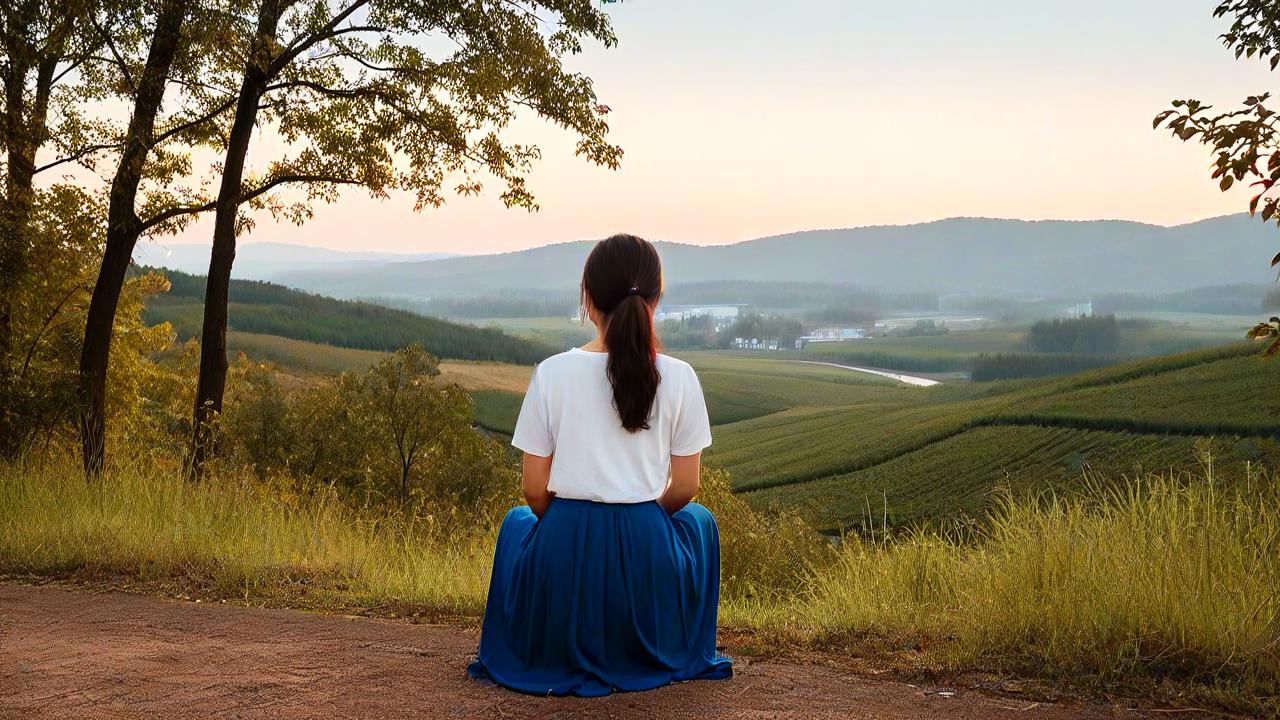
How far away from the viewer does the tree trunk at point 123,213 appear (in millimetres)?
14766

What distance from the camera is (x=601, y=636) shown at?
480cm

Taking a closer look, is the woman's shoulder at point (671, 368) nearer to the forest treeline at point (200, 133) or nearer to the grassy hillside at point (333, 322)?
the forest treeline at point (200, 133)

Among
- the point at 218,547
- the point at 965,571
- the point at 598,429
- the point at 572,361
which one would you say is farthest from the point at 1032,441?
the point at 572,361

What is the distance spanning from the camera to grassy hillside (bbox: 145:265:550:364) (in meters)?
117

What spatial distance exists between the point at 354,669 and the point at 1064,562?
3.74m

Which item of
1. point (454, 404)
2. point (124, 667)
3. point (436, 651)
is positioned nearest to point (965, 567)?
point (436, 651)

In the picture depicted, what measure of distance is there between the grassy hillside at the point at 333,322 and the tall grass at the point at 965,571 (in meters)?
105

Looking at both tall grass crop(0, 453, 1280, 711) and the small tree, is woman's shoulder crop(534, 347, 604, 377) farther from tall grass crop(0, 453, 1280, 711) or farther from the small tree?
the small tree

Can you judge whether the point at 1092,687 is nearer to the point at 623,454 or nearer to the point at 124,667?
the point at 623,454

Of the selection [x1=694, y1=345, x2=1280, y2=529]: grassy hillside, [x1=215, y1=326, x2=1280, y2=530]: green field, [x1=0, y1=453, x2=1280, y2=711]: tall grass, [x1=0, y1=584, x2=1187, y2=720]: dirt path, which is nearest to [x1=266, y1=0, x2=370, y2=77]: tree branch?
[x1=0, y1=453, x2=1280, y2=711]: tall grass

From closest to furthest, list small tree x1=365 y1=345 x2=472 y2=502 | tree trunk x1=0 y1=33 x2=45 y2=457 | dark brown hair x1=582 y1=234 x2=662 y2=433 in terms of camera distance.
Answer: dark brown hair x1=582 y1=234 x2=662 y2=433 < tree trunk x1=0 y1=33 x2=45 y2=457 < small tree x1=365 y1=345 x2=472 y2=502

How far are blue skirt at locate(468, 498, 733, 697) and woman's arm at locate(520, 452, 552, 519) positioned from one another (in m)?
0.08

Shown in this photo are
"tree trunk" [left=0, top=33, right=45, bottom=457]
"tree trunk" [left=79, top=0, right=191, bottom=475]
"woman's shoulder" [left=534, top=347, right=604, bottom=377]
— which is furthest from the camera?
"tree trunk" [left=79, top=0, right=191, bottom=475]

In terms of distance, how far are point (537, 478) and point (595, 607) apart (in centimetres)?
66
